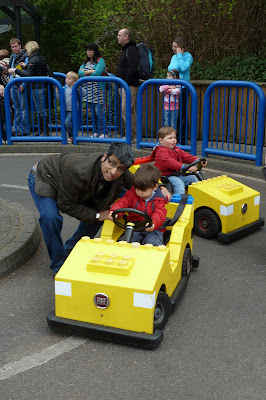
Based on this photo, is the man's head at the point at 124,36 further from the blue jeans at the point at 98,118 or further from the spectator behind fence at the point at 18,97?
the spectator behind fence at the point at 18,97

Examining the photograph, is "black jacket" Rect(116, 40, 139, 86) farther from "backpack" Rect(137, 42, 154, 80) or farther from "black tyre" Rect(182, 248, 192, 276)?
"black tyre" Rect(182, 248, 192, 276)

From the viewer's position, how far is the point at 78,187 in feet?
13.3

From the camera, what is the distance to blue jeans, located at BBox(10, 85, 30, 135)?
10.0 meters

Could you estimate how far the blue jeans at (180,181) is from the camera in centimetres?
563

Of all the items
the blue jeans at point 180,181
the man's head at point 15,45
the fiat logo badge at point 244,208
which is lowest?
the fiat logo badge at point 244,208

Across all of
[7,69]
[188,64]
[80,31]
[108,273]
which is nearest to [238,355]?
[108,273]

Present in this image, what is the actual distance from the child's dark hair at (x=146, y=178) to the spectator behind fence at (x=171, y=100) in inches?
201

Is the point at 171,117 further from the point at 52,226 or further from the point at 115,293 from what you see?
the point at 115,293

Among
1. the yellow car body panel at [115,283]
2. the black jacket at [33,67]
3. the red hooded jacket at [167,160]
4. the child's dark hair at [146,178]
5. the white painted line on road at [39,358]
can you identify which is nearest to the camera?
the white painted line on road at [39,358]

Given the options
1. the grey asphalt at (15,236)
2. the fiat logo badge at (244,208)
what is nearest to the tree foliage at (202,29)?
the fiat logo badge at (244,208)

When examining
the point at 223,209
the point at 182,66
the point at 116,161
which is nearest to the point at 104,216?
the point at 116,161

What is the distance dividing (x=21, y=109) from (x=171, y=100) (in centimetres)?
282

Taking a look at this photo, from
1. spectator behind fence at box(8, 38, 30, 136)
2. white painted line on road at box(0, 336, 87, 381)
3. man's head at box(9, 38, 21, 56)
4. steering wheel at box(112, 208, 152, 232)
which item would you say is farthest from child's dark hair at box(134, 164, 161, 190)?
man's head at box(9, 38, 21, 56)

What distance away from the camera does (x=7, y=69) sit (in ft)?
35.3
